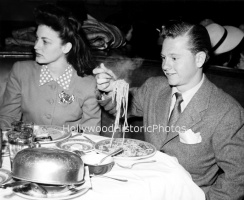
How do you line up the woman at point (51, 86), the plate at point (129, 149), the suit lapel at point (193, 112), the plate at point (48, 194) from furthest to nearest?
the woman at point (51, 86)
the suit lapel at point (193, 112)
the plate at point (129, 149)
the plate at point (48, 194)

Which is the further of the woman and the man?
the woman

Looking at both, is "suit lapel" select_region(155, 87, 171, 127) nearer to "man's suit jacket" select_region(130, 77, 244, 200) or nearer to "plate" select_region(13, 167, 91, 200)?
"man's suit jacket" select_region(130, 77, 244, 200)

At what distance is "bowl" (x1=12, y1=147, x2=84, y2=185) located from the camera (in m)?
1.28

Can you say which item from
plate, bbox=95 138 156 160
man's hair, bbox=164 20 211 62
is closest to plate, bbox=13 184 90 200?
plate, bbox=95 138 156 160

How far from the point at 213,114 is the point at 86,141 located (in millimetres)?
977

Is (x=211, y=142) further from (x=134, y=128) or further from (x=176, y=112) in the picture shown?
(x=134, y=128)

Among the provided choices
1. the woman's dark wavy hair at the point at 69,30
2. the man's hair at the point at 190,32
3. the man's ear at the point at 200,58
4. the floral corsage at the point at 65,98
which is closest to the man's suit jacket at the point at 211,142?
the man's ear at the point at 200,58

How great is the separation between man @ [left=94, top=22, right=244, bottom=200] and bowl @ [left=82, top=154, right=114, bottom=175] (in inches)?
31.5

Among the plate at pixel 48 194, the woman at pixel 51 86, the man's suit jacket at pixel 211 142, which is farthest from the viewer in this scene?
the woman at pixel 51 86

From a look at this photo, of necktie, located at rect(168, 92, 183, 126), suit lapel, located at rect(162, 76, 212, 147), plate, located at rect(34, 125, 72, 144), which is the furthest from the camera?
necktie, located at rect(168, 92, 183, 126)

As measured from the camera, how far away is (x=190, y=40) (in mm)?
2434

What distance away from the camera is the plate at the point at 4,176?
1425 millimetres

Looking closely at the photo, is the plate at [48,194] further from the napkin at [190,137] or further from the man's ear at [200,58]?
the man's ear at [200,58]

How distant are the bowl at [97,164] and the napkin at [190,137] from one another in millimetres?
770
